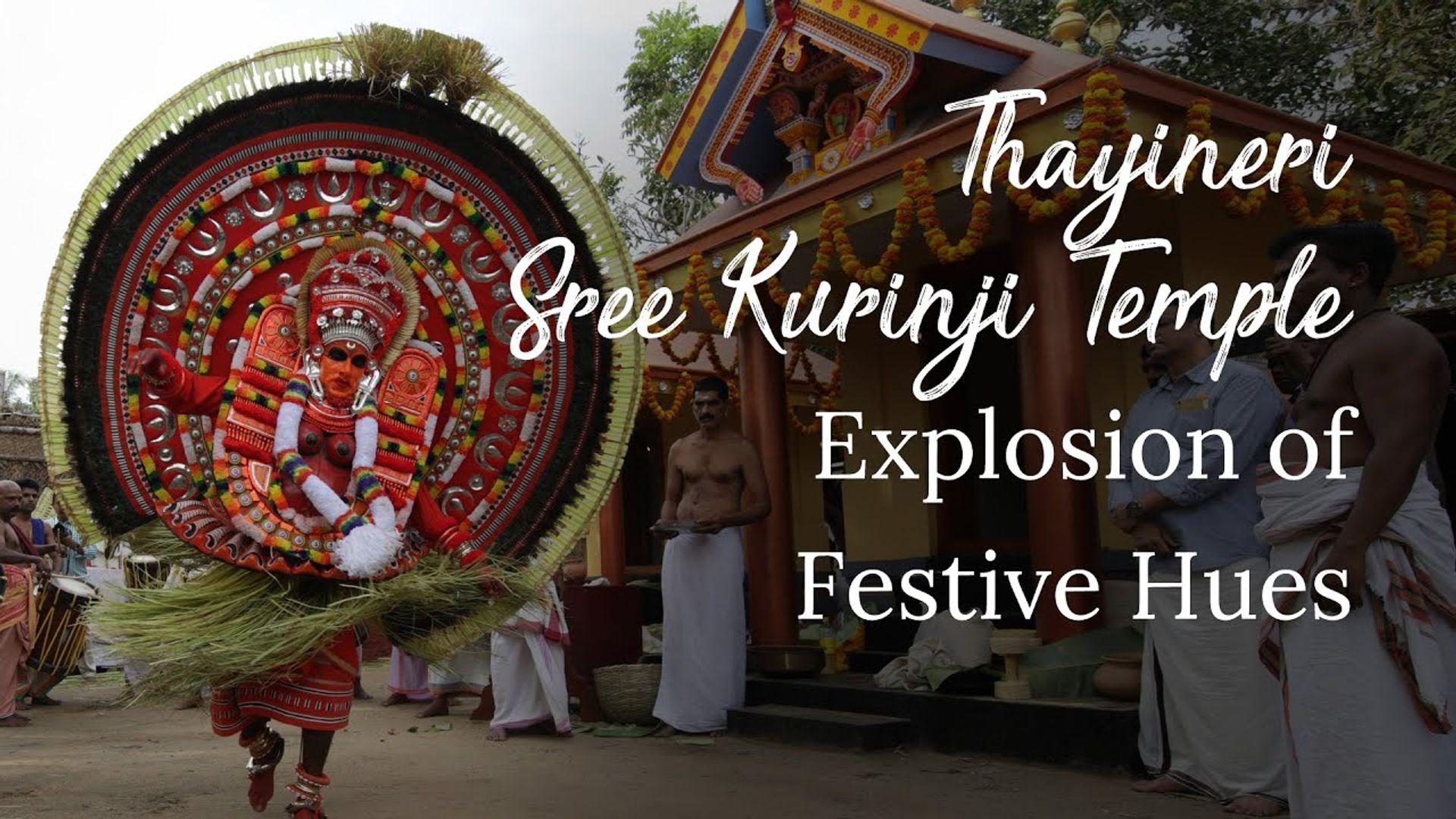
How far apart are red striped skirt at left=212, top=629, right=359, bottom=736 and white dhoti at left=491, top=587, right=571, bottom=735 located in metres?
2.60

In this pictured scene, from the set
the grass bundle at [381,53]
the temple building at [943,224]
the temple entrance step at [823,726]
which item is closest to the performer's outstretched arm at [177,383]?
the grass bundle at [381,53]

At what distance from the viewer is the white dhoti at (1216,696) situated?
14.9 feet

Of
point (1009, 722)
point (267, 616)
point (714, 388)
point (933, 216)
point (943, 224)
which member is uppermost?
point (943, 224)

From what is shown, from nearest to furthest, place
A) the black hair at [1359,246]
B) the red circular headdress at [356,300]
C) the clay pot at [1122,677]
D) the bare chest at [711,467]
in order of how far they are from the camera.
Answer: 1. the black hair at [1359,246]
2. the red circular headdress at [356,300]
3. the clay pot at [1122,677]
4. the bare chest at [711,467]

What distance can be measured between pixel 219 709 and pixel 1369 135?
13.4 m

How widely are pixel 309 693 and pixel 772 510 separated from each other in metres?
3.97

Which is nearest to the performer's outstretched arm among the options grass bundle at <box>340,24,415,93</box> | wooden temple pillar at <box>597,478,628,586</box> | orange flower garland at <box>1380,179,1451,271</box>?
grass bundle at <box>340,24,415,93</box>

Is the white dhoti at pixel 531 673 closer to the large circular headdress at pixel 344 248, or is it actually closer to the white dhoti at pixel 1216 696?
the large circular headdress at pixel 344 248

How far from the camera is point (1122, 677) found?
5.37 meters

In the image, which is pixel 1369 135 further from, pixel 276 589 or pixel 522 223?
pixel 276 589

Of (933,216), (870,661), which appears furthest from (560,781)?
(933,216)

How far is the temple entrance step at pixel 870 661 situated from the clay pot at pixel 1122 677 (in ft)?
7.80

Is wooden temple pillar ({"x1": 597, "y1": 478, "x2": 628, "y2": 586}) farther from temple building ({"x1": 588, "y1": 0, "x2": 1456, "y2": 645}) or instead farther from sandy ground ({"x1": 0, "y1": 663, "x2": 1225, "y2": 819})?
sandy ground ({"x1": 0, "y1": 663, "x2": 1225, "y2": 819})

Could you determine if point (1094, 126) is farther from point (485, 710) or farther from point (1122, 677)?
point (485, 710)
